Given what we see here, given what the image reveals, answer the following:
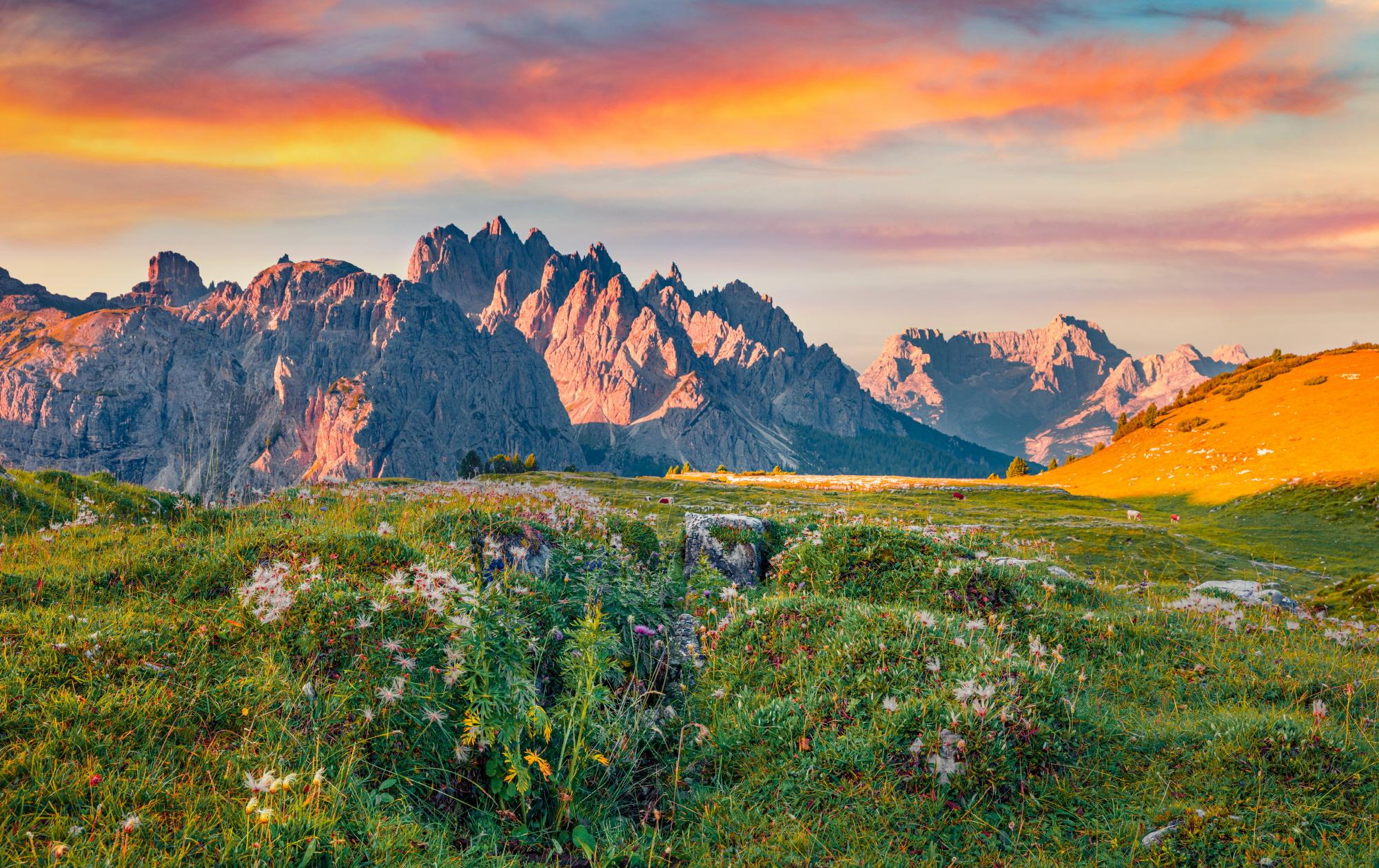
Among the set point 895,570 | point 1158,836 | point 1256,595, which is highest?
point 895,570

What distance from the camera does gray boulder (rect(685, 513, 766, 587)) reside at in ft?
45.9

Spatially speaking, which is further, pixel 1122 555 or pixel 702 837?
pixel 1122 555

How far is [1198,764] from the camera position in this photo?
602 centimetres

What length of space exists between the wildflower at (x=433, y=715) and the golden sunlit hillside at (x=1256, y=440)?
53821mm

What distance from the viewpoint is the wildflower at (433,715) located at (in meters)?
5.22

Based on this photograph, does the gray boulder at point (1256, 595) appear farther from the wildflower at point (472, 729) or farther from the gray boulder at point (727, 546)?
the wildflower at point (472, 729)

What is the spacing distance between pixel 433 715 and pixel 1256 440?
69711mm

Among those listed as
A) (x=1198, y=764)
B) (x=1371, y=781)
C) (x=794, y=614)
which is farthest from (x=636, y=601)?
(x=1371, y=781)

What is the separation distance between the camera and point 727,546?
14.3 m

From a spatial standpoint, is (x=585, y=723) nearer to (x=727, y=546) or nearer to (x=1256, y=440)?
(x=727, y=546)

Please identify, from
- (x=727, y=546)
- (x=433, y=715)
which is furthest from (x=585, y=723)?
(x=727, y=546)

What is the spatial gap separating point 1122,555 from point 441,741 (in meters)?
27.9

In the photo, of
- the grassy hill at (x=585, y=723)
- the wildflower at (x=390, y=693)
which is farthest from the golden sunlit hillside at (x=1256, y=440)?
the wildflower at (x=390, y=693)

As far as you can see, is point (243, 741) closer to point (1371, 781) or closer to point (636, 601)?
point (636, 601)
